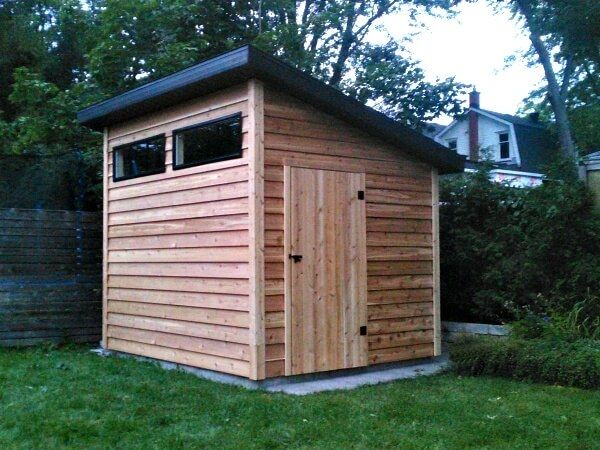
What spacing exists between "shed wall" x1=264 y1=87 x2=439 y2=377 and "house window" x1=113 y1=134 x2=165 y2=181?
171cm

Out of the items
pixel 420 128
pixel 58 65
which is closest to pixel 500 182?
pixel 420 128

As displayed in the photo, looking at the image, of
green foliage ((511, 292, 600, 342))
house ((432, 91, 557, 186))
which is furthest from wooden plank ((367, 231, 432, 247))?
house ((432, 91, 557, 186))

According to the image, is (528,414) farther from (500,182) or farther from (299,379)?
(500,182)

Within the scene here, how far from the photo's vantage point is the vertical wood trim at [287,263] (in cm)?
677

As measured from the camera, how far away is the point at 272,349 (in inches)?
262

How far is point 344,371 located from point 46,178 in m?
5.03

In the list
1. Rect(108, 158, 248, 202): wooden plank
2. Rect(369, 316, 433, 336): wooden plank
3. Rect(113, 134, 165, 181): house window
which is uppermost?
Rect(113, 134, 165, 181): house window

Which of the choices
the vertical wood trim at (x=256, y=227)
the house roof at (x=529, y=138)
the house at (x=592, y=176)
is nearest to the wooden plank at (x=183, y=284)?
the vertical wood trim at (x=256, y=227)

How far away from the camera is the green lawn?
4.82 m

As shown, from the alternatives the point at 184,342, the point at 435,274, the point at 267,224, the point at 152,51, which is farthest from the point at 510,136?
the point at 267,224

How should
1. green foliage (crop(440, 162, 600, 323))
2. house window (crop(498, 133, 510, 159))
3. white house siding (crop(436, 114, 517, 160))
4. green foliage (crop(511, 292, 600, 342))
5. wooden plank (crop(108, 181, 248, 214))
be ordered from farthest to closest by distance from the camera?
1. house window (crop(498, 133, 510, 159))
2. white house siding (crop(436, 114, 517, 160))
3. green foliage (crop(440, 162, 600, 323))
4. green foliage (crop(511, 292, 600, 342))
5. wooden plank (crop(108, 181, 248, 214))

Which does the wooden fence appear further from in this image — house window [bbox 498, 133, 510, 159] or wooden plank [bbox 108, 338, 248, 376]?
house window [bbox 498, 133, 510, 159]

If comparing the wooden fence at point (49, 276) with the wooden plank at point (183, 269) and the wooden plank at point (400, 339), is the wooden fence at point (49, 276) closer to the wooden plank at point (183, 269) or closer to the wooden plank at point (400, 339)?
the wooden plank at point (183, 269)

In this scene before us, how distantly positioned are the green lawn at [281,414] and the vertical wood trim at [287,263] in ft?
1.99
